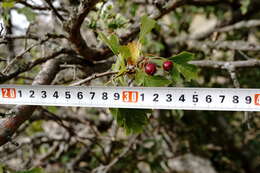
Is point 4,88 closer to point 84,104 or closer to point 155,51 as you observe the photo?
point 84,104

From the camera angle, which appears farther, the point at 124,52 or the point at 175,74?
the point at 175,74

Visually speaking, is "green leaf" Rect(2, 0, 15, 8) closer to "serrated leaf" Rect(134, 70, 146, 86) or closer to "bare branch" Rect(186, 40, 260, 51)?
"serrated leaf" Rect(134, 70, 146, 86)

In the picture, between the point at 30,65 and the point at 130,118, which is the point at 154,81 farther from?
the point at 30,65

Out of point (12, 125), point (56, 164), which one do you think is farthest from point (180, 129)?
point (12, 125)

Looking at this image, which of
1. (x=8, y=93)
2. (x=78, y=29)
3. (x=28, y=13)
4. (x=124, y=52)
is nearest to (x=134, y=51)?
(x=124, y=52)

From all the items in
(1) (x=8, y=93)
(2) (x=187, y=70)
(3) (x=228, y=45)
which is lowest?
(1) (x=8, y=93)

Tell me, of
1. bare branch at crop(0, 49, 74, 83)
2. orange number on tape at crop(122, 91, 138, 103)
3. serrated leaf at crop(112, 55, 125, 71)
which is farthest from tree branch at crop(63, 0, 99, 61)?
orange number on tape at crop(122, 91, 138, 103)
